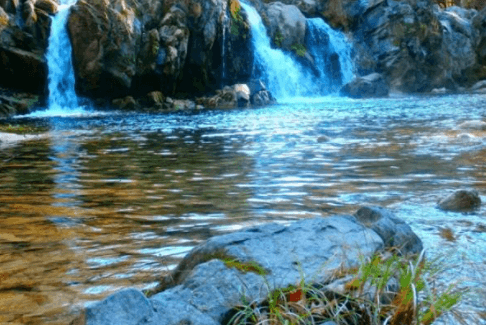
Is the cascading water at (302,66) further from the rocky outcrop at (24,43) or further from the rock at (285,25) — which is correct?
the rocky outcrop at (24,43)

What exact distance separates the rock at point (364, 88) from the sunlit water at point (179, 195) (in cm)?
1851

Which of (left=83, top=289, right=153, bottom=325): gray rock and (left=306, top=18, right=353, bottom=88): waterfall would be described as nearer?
(left=83, top=289, right=153, bottom=325): gray rock

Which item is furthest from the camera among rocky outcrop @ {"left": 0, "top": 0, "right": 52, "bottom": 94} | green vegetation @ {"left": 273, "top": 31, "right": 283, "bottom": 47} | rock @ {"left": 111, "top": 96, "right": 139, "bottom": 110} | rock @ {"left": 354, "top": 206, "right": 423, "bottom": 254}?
green vegetation @ {"left": 273, "top": 31, "right": 283, "bottom": 47}

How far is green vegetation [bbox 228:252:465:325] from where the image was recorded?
2.44m

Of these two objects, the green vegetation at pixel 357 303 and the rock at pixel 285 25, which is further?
the rock at pixel 285 25

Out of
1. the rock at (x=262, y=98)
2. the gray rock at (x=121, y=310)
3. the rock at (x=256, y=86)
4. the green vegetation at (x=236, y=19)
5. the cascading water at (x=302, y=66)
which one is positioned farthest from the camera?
the cascading water at (x=302, y=66)

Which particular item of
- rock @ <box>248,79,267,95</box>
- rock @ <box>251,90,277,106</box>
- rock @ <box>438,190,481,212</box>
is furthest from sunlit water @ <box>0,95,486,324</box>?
rock @ <box>248,79,267,95</box>

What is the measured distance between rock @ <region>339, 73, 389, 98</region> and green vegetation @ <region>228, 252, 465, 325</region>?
29.2m

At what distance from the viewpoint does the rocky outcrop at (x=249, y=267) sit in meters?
2.28

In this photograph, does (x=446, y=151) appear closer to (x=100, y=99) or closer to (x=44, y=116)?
(x=44, y=116)

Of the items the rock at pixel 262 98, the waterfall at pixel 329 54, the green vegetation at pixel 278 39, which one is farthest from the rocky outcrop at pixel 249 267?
the waterfall at pixel 329 54

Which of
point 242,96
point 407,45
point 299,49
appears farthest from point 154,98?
point 407,45

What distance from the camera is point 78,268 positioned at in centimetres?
396

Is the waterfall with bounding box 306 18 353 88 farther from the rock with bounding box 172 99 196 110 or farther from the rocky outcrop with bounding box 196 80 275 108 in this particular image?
the rock with bounding box 172 99 196 110
